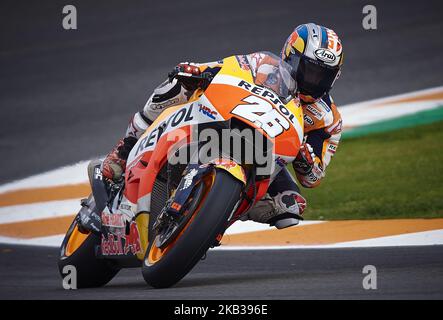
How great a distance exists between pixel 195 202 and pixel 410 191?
4586 millimetres

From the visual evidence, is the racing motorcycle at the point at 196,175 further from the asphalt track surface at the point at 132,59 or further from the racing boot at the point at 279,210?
the asphalt track surface at the point at 132,59

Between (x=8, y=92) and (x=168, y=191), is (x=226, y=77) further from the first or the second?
(x=8, y=92)

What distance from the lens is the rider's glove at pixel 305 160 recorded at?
693cm

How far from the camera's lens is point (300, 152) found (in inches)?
273

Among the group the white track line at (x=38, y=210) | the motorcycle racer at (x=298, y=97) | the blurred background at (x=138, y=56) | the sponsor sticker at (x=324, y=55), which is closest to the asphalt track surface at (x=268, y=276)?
the motorcycle racer at (x=298, y=97)

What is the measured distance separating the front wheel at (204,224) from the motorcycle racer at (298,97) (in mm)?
730

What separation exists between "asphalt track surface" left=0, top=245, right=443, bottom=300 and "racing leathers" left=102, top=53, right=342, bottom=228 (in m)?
0.41

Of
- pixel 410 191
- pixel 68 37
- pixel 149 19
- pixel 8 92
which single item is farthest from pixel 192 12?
pixel 410 191

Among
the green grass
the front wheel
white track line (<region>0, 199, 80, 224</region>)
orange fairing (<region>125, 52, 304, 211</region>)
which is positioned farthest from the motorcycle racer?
white track line (<region>0, 199, 80, 224</region>)

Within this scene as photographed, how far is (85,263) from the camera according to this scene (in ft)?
24.5

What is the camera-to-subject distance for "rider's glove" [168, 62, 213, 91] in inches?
268

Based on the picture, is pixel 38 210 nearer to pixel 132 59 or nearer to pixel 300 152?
pixel 300 152

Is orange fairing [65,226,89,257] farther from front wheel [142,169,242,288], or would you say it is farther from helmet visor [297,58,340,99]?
helmet visor [297,58,340,99]

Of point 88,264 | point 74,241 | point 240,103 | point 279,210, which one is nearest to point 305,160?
point 279,210
